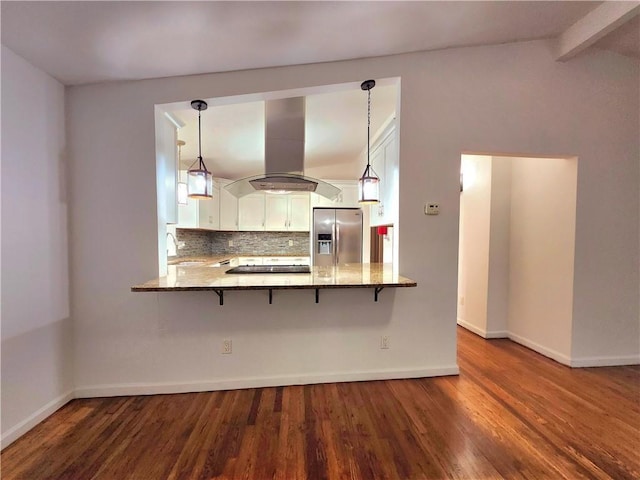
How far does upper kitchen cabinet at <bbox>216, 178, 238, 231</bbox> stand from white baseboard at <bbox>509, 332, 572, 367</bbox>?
4.19m

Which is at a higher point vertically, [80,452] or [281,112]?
[281,112]

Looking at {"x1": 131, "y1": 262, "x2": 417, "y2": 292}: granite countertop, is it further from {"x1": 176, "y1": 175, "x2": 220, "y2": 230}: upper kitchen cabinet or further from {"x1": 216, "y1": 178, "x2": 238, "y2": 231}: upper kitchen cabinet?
{"x1": 216, "y1": 178, "x2": 238, "y2": 231}: upper kitchen cabinet

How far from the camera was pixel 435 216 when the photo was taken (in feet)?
7.86

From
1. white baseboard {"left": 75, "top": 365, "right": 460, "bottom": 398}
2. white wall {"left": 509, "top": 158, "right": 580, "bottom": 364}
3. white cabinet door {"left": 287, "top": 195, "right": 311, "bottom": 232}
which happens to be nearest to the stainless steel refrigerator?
white cabinet door {"left": 287, "top": 195, "right": 311, "bottom": 232}

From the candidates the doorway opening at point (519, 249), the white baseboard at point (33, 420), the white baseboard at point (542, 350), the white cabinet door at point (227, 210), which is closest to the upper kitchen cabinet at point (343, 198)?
the white cabinet door at point (227, 210)

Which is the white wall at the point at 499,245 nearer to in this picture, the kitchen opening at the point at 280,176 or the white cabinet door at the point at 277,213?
the kitchen opening at the point at 280,176

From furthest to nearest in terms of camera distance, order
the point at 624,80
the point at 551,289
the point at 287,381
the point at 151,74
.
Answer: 1. the point at 551,289
2. the point at 624,80
3. the point at 287,381
4. the point at 151,74

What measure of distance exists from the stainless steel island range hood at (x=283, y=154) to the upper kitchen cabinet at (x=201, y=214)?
1.46 meters

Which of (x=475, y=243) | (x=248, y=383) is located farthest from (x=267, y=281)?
(x=475, y=243)

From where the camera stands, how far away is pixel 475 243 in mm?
3439

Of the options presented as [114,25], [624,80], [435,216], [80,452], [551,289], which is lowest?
[80,452]

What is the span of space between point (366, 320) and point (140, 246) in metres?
1.88

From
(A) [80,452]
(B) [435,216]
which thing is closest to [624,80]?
(B) [435,216]

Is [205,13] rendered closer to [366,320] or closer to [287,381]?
[366,320]
